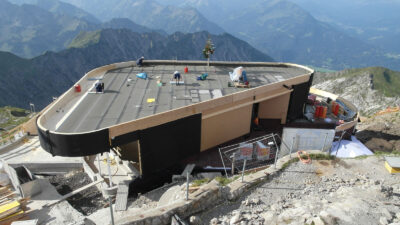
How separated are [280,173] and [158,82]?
41.4 feet

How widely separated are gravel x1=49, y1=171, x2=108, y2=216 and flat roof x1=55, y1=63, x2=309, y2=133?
5065mm

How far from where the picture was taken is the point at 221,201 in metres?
12.2

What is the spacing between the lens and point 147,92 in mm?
20844

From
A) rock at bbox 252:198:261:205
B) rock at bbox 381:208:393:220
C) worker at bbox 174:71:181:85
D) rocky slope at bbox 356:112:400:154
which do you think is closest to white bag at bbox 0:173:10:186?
worker at bbox 174:71:181:85

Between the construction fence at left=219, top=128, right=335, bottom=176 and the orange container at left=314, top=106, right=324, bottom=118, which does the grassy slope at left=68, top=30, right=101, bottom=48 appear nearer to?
the orange container at left=314, top=106, right=324, bottom=118

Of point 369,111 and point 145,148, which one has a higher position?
point 145,148

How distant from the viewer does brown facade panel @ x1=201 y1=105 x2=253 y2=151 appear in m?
19.8

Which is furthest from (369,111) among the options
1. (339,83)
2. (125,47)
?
(125,47)

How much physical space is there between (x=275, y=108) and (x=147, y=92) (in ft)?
38.7

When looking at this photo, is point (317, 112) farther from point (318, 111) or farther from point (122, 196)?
point (122, 196)

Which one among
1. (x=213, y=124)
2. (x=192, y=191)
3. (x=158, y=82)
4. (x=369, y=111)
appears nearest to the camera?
(x=192, y=191)

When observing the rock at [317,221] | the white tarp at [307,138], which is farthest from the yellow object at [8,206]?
the white tarp at [307,138]

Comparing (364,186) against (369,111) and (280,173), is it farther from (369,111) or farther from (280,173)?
(369,111)

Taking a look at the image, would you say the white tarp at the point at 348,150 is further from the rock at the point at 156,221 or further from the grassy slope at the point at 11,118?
the grassy slope at the point at 11,118
